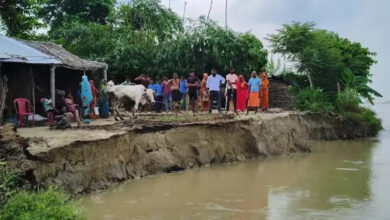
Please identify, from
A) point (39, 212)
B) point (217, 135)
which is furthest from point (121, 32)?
point (39, 212)

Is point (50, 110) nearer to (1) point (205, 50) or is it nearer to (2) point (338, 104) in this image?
(1) point (205, 50)

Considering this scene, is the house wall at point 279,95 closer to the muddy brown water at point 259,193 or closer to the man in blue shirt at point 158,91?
the man in blue shirt at point 158,91

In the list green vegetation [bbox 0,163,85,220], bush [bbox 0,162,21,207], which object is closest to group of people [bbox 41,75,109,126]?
bush [bbox 0,162,21,207]

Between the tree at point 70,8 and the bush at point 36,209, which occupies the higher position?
the tree at point 70,8

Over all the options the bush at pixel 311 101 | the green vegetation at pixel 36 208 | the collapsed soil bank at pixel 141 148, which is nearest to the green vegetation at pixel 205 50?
the bush at pixel 311 101

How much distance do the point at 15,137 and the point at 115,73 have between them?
13.8m

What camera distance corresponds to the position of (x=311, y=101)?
2331 centimetres

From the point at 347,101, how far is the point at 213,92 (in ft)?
30.7

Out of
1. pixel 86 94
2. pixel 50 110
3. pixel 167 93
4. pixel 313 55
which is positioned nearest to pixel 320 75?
pixel 313 55

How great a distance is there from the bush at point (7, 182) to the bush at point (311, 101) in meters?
16.2

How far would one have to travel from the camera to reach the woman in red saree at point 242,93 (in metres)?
18.4

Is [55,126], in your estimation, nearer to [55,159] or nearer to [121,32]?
[55,159]

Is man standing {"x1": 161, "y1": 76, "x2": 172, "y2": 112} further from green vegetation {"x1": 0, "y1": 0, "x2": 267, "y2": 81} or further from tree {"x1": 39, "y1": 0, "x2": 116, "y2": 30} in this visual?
tree {"x1": 39, "y1": 0, "x2": 116, "y2": 30}

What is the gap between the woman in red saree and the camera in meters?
18.4
